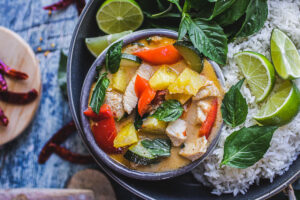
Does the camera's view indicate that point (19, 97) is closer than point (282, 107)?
No

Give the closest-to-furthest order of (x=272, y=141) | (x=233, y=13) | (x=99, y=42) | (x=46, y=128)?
1. (x=233, y=13)
2. (x=272, y=141)
3. (x=99, y=42)
4. (x=46, y=128)

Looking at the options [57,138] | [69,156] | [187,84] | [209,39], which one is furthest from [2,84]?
[209,39]

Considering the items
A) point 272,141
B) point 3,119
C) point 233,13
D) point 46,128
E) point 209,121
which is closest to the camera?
point 209,121

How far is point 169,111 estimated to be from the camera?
1.82 m

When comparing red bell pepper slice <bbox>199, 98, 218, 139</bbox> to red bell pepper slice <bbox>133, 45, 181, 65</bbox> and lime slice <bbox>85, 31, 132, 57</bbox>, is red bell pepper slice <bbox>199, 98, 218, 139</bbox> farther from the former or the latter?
lime slice <bbox>85, 31, 132, 57</bbox>

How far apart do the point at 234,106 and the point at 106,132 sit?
798 mm

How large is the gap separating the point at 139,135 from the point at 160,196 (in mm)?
573

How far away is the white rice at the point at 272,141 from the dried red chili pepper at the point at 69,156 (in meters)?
0.96

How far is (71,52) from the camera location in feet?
7.39

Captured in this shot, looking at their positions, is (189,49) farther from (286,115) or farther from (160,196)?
(160,196)

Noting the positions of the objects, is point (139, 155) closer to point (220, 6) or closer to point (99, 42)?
point (99, 42)

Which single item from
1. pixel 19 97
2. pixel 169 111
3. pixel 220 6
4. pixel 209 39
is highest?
pixel 220 6

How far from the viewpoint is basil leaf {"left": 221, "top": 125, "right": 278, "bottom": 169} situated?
1.95 metres

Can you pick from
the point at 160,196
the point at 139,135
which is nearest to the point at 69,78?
the point at 139,135
